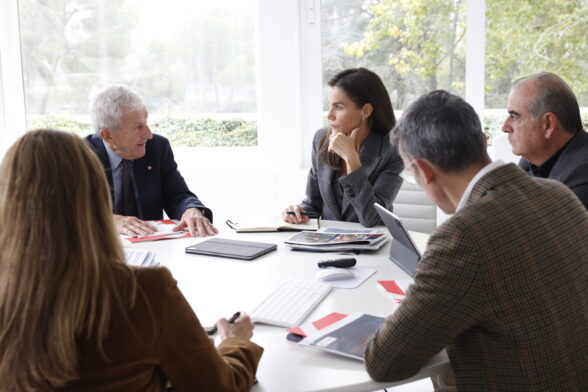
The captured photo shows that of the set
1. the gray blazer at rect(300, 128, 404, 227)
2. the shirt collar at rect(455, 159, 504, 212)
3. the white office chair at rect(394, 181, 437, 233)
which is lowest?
the white office chair at rect(394, 181, 437, 233)

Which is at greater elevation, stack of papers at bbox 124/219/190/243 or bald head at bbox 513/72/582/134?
bald head at bbox 513/72/582/134

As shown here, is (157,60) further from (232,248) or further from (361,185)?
(232,248)

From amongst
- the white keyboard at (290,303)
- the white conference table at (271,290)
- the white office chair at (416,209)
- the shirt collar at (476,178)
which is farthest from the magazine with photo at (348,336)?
the white office chair at (416,209)

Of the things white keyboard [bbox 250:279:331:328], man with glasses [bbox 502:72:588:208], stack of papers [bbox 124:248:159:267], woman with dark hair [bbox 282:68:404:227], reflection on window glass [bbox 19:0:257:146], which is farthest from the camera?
reflection on window glass [bbox 19:0:257:146]

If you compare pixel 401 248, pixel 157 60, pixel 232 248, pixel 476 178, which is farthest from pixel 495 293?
pixel 157 60

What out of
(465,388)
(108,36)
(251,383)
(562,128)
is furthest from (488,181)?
(108,36)

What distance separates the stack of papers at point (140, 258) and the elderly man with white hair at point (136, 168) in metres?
0.40

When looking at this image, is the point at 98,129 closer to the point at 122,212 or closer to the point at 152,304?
the point at 122,212

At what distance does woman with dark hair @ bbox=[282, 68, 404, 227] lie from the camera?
9.43ft

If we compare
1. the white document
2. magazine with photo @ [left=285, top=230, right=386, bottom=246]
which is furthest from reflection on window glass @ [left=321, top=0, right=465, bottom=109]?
the white document

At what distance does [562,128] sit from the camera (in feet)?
8.02

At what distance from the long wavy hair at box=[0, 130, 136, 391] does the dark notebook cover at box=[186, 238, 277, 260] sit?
1241 millimetres

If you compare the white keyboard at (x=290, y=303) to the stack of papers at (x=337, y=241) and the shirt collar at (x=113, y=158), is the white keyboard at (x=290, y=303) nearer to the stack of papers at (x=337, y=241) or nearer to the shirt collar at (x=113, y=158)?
the stack of papers at (x=337, y=241)

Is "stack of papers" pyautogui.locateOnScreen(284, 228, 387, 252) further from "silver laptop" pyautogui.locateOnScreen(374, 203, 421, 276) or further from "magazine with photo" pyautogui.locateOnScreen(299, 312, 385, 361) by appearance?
"magazine with photo" pyautogui.locateOnScreen(299, 312, 385, 361)
